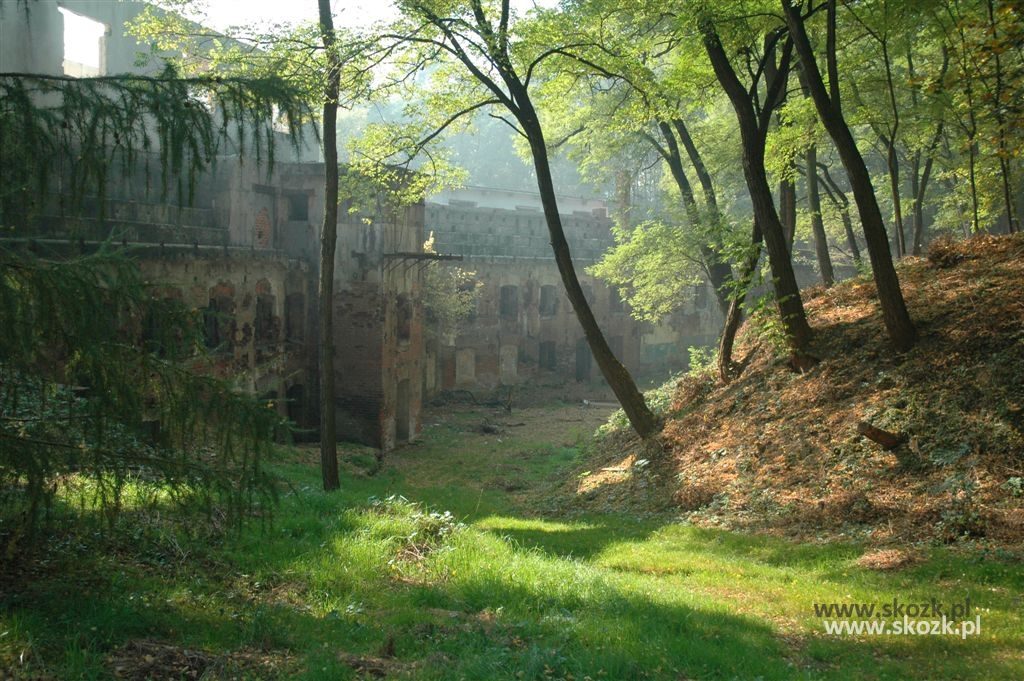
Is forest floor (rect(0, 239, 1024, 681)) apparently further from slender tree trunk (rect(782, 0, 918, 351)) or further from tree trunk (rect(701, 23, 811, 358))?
slender tree trunk (rect(782, 0, 918, 351))

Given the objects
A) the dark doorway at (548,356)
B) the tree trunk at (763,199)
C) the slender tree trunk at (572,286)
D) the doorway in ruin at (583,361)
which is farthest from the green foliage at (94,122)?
the doorway in ruin at (583,361)

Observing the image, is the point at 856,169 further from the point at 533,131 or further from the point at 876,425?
the point at 533,131

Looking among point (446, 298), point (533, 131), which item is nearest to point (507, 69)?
point (533, 131)

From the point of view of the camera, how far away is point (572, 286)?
1402cm

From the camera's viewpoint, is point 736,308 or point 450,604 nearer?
point 450,604

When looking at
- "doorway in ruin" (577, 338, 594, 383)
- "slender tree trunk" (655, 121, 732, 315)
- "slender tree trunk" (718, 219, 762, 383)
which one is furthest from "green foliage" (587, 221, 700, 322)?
"doorway in ruin" (577, 338, 594, 383)

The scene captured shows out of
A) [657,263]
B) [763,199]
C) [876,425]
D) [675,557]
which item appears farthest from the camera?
[657,263]

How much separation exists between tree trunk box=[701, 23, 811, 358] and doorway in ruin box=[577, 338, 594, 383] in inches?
911

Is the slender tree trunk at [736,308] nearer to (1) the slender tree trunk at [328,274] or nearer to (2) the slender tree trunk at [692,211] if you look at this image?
(2) the slender tree trunk at [692,211]

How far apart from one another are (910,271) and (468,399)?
1963 centimetres

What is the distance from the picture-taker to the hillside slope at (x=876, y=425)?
27.9ft

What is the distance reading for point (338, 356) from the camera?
21203 millimetres

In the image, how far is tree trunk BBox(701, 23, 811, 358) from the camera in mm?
12234

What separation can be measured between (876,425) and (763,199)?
3812 mm
